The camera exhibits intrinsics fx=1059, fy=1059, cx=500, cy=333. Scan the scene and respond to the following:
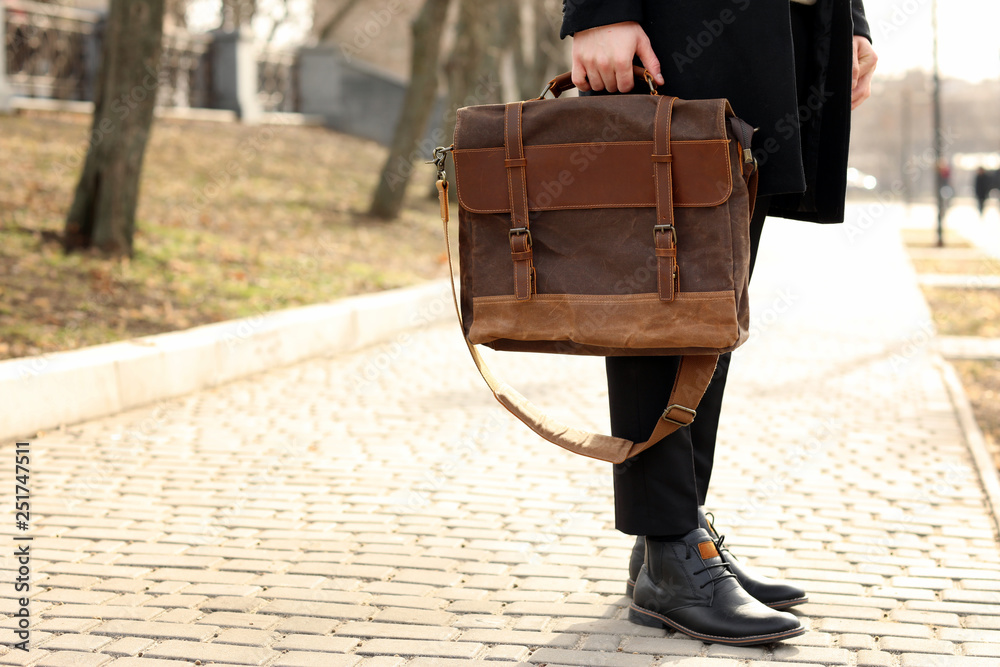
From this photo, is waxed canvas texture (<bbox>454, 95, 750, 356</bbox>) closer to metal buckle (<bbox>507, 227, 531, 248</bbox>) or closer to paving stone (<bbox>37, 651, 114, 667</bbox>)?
metal buckle (<bbox>507, 227, 531, 248</bbox>)

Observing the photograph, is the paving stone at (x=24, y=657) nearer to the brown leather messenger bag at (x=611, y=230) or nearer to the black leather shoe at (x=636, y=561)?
the brown leather messenger bag at (x=611, y=230)

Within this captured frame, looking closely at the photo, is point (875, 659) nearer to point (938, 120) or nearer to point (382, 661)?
point (382, 661)

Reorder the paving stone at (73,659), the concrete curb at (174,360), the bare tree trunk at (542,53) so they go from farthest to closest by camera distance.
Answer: the bare tree trunk at (542,53) < the concrete curb at (174,360) < the paving stone at (73,659)

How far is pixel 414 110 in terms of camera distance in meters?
15.3

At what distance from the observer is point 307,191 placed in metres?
16.0

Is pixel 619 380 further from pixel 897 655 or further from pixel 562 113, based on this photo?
pixel 897 655

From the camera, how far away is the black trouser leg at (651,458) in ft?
Answer: 9.20

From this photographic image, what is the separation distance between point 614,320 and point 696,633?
88 cm

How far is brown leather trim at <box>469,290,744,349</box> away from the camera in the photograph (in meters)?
2.54

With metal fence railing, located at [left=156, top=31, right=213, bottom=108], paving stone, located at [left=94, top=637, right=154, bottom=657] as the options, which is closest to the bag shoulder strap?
paving stone, located at [left=94, top=637, right=154, bottom=657]

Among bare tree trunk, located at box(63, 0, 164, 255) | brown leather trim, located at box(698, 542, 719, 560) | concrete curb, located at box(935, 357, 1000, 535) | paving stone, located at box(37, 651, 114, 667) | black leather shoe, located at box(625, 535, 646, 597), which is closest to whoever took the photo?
paving stone, located at box(37, 651, 114, 667)

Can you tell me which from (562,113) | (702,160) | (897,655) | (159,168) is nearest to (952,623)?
(897,655)

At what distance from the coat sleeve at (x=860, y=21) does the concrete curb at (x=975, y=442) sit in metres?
1.98

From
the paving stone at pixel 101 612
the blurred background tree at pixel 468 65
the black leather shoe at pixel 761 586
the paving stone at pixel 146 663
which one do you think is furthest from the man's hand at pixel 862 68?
the blurred background tree at pixel 468 65
